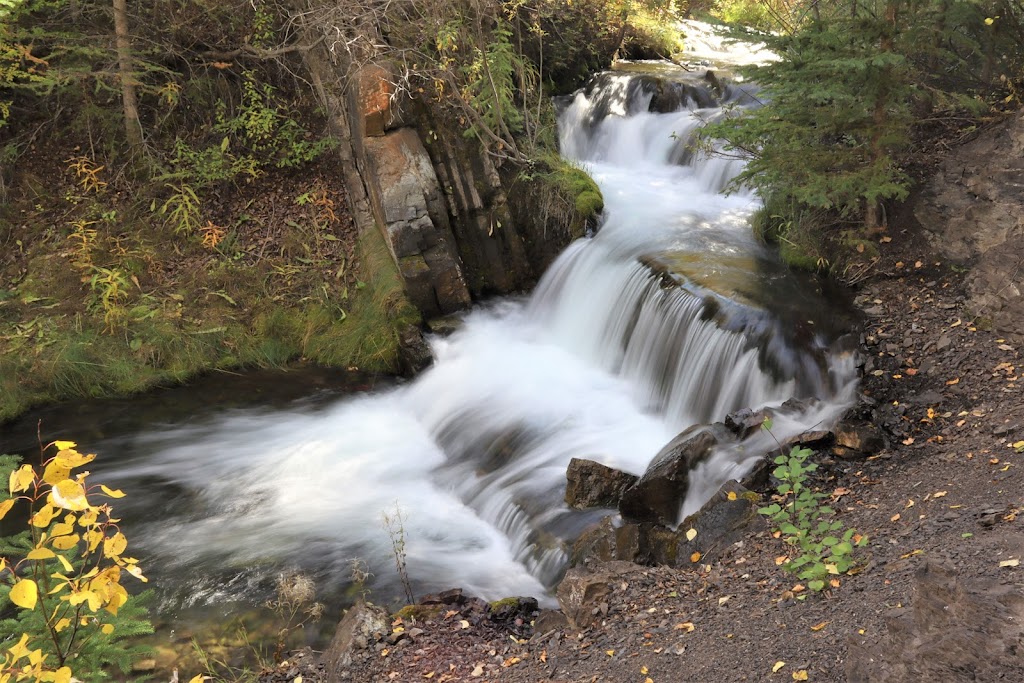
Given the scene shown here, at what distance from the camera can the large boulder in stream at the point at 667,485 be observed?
534 centimetres

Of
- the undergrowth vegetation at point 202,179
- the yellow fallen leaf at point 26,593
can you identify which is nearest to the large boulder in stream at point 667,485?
the yellow fallen leaf at point 26,593

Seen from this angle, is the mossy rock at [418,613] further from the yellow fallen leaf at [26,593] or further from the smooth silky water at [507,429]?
the yellow fallen leaf at [26,593]

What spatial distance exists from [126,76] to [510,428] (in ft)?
22.1

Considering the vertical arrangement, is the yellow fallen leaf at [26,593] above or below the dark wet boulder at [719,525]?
above

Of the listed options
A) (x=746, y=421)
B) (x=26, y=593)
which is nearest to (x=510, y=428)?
(x=746, y=421)

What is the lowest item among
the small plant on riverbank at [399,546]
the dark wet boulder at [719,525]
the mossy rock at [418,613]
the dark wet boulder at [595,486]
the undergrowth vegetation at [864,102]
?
the small plant on riverbank at [399,546]

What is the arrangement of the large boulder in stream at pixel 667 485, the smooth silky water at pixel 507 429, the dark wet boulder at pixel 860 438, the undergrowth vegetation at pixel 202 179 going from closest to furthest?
the dark wet boulder at pixel 860 438
the large boulder in stream at pixel 667 485
the smooth silky water at pixel 507 429
the undergrowth vegetation at pixel 202 179

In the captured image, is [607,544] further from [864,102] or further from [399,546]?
[864,102]

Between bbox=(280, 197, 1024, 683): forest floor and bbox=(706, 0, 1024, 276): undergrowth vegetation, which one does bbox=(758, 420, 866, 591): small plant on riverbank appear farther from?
bbox=(706, 0, 1024, 276): undergrowth vegetation

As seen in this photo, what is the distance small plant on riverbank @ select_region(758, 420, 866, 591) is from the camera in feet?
12.9

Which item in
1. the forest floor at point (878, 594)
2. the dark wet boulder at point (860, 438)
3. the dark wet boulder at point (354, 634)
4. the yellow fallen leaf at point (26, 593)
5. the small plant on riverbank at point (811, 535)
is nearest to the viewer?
the yellow fallen leaf at point (26, 593)

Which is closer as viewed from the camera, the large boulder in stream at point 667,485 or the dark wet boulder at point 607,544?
the dark wet boulder at point 607,544

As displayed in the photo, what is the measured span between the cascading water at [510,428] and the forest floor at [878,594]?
27.8 inches

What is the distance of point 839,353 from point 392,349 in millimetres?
4908
